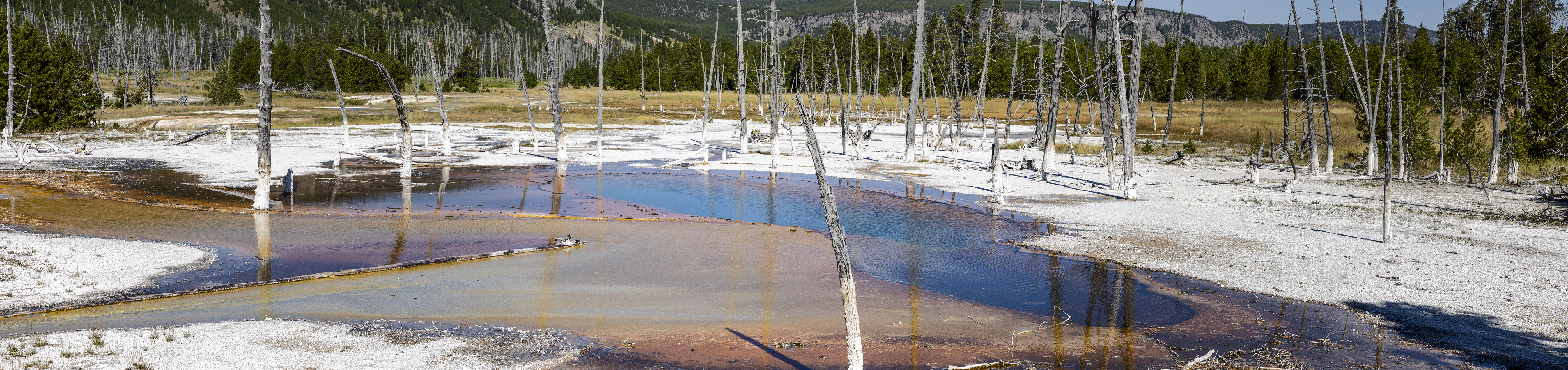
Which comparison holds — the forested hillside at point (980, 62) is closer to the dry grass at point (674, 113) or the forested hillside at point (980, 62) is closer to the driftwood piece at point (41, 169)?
the dry grass at point (674, 113)

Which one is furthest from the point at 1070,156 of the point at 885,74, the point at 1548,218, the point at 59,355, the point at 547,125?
the point at 885,74

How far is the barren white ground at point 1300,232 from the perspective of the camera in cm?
1130

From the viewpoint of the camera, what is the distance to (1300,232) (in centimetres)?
1750

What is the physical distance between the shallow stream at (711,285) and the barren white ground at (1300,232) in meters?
0.92

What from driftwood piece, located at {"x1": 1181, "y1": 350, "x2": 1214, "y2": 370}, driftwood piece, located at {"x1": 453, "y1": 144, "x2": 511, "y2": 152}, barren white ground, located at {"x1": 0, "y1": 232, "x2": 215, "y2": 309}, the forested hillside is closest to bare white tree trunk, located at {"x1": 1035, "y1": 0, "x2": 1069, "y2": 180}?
the forested hillside

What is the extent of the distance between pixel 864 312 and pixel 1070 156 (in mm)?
26795

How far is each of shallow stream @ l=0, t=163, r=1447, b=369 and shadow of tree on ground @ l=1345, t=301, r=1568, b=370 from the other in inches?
18.1

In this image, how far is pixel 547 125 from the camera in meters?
65.2

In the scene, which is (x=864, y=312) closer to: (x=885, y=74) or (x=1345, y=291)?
(x=1345, y=291)

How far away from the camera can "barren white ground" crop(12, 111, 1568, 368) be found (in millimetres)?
11305

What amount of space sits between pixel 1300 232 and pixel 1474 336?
7758 mm

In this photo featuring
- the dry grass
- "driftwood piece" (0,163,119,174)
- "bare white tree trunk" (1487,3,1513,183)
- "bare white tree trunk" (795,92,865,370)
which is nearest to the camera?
"bare white tree trunk" (795,92,865,370)

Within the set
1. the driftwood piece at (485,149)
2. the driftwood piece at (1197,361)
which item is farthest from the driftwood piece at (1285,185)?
the driftwood piece at (485,149)

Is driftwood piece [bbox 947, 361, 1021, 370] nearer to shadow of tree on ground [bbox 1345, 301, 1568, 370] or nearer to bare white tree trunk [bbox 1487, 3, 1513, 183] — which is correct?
shadow of tree on ground [bbox 1345, 301, 1568, 370]
